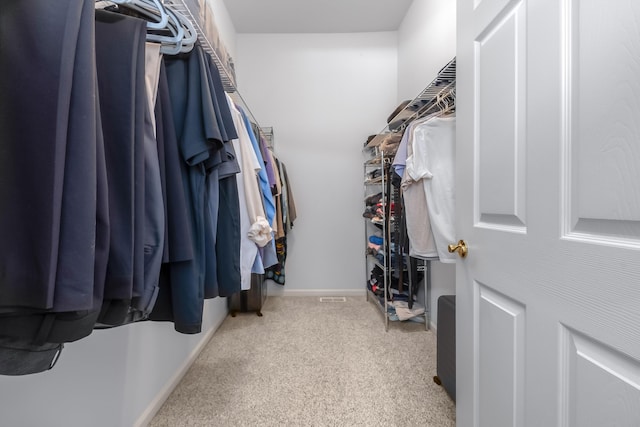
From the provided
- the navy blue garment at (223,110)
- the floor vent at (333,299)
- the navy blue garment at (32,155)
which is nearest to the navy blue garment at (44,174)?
the navy blue garment at (32,155)

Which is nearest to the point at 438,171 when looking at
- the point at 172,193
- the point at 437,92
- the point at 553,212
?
the point at 437,92

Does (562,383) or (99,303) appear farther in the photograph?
(562,383)

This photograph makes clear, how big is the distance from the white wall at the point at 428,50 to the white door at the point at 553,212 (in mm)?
1060

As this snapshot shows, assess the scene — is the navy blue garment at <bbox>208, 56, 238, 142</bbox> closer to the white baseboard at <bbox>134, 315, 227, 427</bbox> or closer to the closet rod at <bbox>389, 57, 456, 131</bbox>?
the closet rod at <bbox>389, 57, 456, 131</bbox>

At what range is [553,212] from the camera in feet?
1.80

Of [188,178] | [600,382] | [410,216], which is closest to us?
[600,382]

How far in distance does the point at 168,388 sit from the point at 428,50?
2848mm

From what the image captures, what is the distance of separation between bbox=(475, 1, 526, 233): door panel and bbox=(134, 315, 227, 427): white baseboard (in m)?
1.58

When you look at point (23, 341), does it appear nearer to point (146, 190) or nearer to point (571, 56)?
point (146, 190)

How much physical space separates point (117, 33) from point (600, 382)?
115 cm

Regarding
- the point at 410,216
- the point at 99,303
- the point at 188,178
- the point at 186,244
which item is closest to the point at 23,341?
the point at 99,303

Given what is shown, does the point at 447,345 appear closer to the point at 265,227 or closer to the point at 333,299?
the point at 265,227

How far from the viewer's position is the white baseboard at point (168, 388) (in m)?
1.10

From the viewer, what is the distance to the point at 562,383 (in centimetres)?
53
